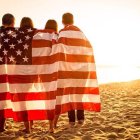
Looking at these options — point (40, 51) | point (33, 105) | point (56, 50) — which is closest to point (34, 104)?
point (33, 105)

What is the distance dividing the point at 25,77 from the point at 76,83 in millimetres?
1188

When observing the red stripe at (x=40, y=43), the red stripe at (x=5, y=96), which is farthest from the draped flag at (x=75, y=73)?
the red stripe at (x=5, y=96)

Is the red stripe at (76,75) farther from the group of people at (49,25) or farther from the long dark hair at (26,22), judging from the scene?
the long dark hair at (26,22)

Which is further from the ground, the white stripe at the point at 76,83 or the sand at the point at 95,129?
the white stripe at the point at 76,83

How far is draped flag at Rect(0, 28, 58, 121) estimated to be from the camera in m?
6.96

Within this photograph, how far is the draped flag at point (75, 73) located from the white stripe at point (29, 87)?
0.60 feet

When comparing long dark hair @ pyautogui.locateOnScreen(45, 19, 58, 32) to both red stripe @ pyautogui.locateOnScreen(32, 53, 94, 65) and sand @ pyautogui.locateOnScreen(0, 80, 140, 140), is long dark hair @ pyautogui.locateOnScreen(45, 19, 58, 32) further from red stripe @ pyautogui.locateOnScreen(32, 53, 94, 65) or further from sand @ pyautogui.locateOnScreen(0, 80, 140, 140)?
sand @ pyautogui.locateOnScreen(0, 80, 140, 140)

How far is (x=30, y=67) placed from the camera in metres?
7.04

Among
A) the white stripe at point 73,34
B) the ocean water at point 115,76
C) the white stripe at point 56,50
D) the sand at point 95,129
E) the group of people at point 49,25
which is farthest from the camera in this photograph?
the ocean water at point 115,76

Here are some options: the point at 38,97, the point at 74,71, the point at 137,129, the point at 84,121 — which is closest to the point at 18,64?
the point at 38,97

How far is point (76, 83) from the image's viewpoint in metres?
7.51

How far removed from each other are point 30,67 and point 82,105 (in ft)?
4.80

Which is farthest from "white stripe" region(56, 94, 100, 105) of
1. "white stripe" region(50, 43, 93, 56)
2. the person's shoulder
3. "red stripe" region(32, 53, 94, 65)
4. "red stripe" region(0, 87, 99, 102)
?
the person's shoulder

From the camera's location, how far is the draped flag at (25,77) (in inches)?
274
